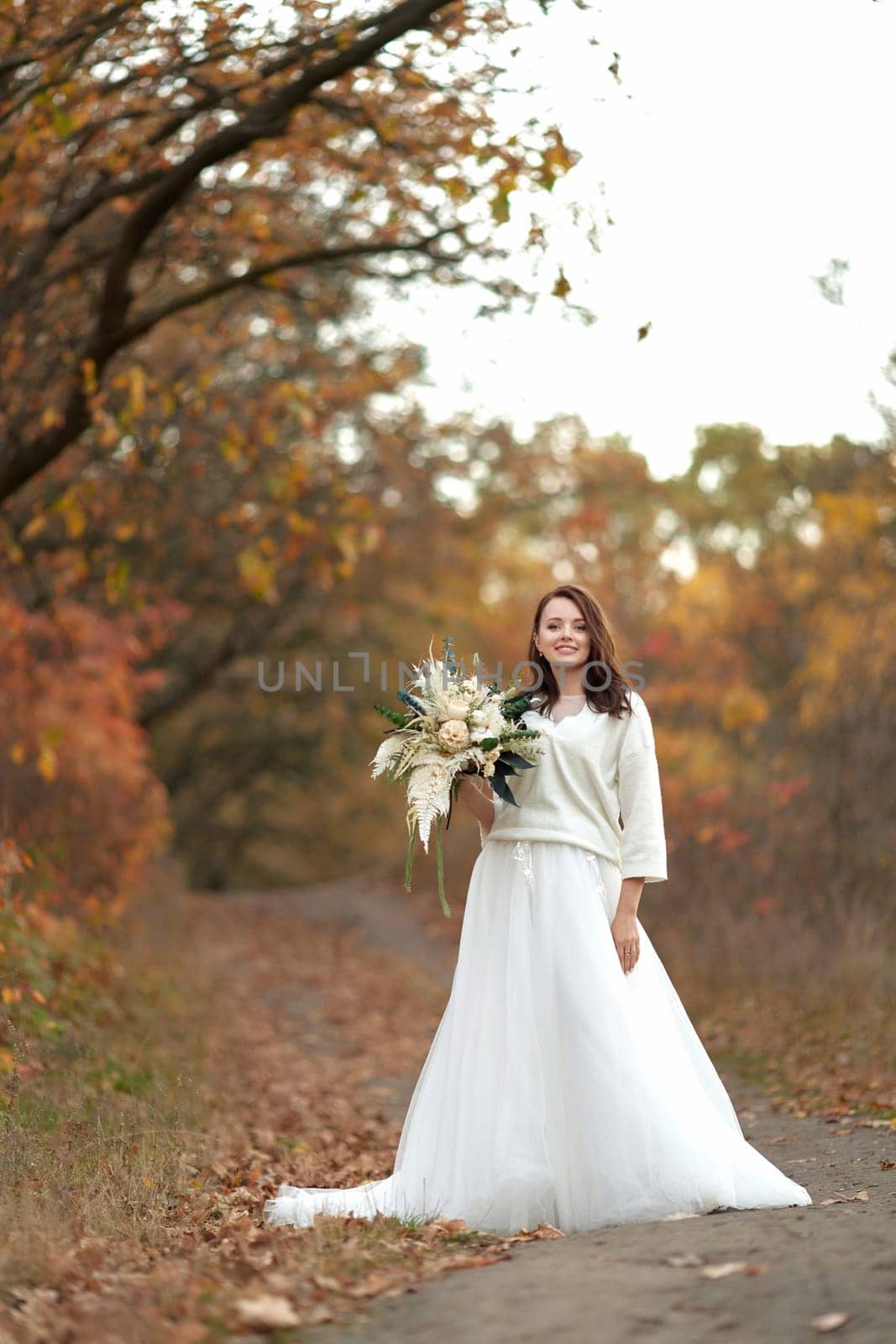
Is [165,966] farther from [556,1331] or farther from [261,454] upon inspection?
[556,1331]

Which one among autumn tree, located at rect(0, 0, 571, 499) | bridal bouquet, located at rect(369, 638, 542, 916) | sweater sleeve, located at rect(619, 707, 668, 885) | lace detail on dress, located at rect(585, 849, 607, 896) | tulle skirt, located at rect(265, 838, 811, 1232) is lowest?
tulle skirt, located at rect(265, 838, 811, 1232)

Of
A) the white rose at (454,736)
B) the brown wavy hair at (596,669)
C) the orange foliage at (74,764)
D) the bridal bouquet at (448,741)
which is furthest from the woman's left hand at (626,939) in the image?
the orange foliage at (74,764)

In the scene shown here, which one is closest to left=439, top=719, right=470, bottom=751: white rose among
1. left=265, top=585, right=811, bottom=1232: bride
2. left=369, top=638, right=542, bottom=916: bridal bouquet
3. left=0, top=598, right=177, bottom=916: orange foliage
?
left=369, top=638, right=542, bottom=916: bridal bouquet

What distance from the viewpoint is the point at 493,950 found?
5590mm

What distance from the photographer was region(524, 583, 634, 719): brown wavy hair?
5.65m

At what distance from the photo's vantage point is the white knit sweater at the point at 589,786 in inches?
220

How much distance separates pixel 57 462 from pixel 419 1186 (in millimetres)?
9404

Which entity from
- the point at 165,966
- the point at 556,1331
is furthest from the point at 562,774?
the point at 165,966

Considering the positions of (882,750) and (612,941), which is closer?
(612,941)

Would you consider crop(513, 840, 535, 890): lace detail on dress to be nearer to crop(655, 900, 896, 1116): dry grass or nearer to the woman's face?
the woman's face

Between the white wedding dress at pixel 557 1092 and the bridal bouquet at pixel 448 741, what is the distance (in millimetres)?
281

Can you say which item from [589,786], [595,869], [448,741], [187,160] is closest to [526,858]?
[595,869]

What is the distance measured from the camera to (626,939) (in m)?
5.46

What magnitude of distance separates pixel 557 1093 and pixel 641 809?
3.66ft
